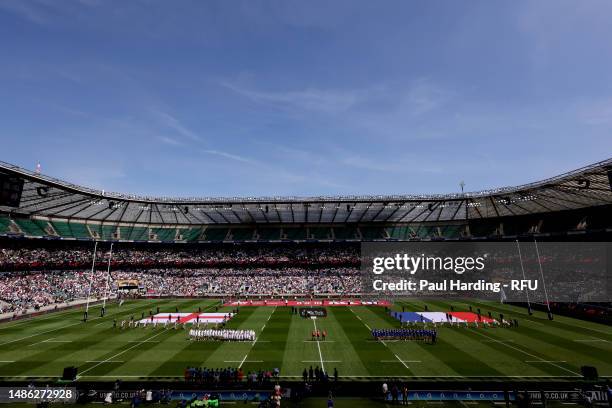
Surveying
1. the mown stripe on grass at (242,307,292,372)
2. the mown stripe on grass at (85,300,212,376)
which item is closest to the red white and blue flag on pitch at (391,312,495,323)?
the mown stripe on grass at (242,307,292,372)

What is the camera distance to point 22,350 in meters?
29.0

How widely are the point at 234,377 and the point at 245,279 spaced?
52.2 m

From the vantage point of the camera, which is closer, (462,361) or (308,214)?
(462,361)

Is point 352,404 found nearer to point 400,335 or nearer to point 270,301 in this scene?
point 400,335

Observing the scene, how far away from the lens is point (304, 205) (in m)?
73.9

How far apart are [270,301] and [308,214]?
983 inches

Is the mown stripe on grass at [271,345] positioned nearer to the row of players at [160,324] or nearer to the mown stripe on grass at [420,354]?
the row of players at [160,324]

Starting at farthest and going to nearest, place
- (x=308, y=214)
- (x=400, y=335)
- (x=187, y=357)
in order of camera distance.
Result: (x=308, y=214) < (x=400, y=335) < (x=187, y=357)

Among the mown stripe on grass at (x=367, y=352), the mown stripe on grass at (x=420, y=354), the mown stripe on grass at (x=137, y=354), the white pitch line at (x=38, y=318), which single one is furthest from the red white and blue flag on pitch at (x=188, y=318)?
the mown stripe on grass at (x=420, y=354)

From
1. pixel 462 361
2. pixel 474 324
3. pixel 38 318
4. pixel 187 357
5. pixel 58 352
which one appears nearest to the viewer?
pixel 462 361

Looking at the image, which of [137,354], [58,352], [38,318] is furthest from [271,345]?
[38,318]

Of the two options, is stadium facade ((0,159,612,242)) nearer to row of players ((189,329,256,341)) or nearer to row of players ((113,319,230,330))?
row of players ((113,319,230,330))

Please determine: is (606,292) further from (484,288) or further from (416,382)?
(416,382)

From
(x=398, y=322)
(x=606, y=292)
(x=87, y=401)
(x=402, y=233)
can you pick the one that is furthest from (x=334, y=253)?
(x=87, y=401)
